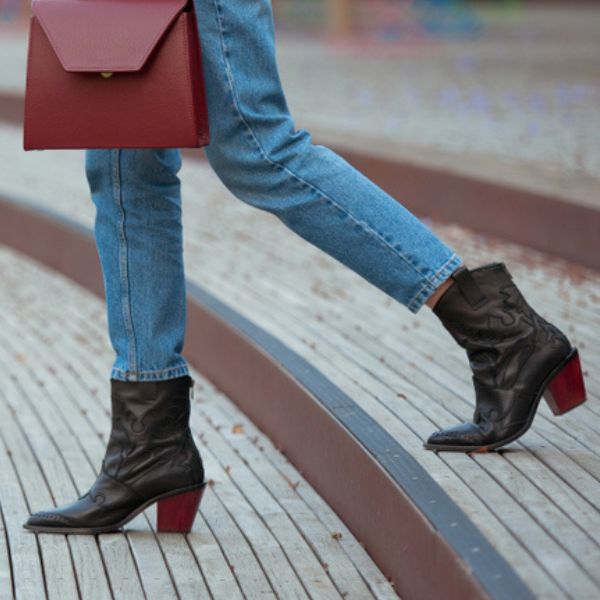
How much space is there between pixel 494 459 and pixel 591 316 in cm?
129

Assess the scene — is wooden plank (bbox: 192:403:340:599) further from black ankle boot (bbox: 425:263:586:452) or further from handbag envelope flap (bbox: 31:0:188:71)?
handbag envelope flap (bbox: 31:0:188:71)

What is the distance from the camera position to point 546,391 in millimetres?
2266

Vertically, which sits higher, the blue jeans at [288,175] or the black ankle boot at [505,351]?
the blue jeans at [288,175]

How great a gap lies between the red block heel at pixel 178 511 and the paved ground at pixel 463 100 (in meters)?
2.27

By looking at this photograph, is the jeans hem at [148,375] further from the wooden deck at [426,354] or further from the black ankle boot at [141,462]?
the wooden deck at [426,354]

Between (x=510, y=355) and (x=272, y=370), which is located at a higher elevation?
(x=510, y=355)

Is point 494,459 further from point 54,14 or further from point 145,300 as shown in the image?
point 54,14

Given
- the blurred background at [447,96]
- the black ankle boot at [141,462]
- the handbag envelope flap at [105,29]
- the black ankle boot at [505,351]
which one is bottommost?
the blurred background at [447,96]

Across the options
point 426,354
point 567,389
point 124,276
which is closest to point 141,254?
point 124,276

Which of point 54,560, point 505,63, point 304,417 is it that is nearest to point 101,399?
point 304,417

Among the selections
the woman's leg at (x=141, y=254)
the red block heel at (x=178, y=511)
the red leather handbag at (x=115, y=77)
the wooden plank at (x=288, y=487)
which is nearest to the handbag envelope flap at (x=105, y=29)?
the red leather handbag at (x=115, y=77)

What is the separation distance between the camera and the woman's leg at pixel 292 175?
211 cm

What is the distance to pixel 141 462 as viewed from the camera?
2.32 m

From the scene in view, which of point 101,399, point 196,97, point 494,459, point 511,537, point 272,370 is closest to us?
point 511,537
